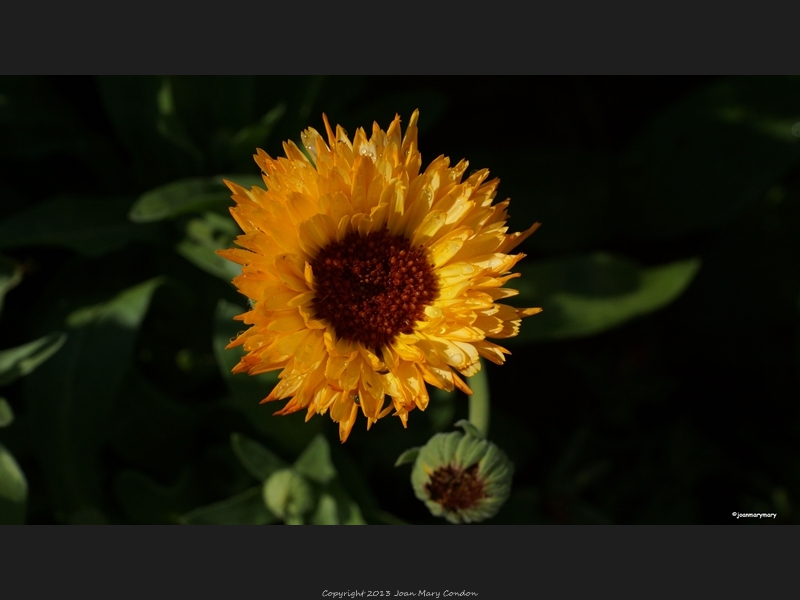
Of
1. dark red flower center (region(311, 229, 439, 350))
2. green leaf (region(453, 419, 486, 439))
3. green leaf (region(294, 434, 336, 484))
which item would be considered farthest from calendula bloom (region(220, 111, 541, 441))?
green leaf (region(294, 434, 336, 484))

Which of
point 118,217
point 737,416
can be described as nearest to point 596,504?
point 737,416

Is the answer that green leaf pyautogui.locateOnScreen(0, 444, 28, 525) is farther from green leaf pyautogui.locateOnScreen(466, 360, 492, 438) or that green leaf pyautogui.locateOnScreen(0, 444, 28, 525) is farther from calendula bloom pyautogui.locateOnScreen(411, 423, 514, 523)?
green leaf pyautogui.locateOnScreen(466, 360, 492, 438)

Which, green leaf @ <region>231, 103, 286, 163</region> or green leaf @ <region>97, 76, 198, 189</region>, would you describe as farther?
green leaf @ <region>97, 76, 198, 189</region>

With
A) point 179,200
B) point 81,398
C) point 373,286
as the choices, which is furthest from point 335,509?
point 179,200

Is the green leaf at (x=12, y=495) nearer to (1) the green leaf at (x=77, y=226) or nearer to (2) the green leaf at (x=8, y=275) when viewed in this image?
(2) the green leaf at (x=8, y=275)

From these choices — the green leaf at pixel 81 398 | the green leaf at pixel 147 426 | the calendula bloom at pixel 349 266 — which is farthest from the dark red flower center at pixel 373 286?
the green leaf at pixel 147 426

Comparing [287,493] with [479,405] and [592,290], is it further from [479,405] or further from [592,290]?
[592,290]

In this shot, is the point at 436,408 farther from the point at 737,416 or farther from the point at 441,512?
the point at 737,416
